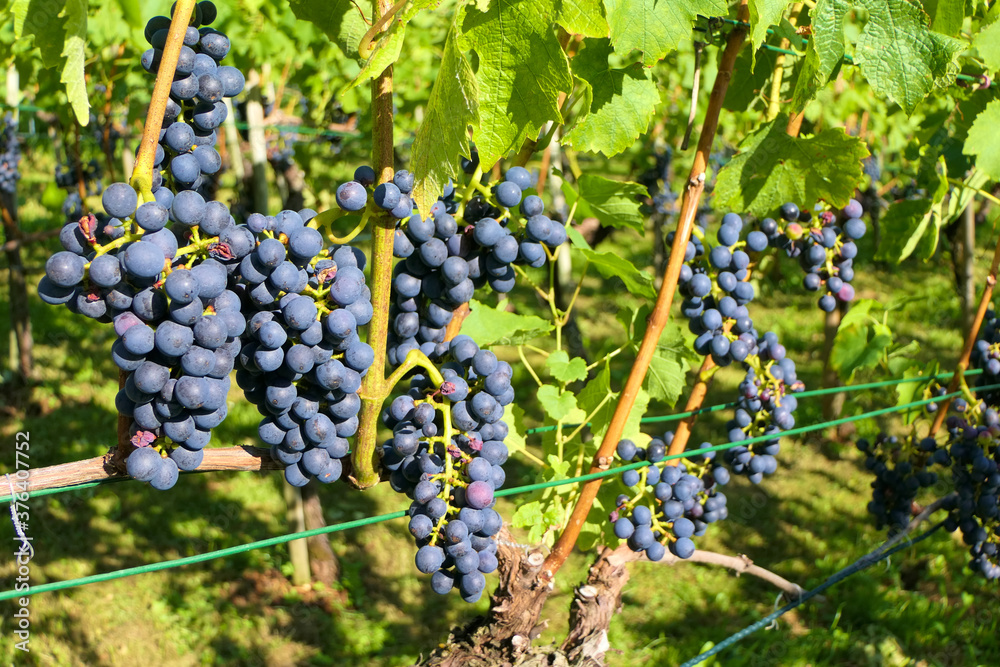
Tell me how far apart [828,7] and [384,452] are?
3.40 ft

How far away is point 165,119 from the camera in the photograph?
1.09m

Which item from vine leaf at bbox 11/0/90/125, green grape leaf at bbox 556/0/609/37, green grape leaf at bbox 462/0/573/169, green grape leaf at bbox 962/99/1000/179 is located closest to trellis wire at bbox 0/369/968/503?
vine leaf at bbox 11/0/90/125

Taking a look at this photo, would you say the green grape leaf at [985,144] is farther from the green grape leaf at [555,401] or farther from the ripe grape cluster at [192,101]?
the ripe grape cluster at [192,101]

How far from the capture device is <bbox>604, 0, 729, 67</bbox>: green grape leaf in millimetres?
1184

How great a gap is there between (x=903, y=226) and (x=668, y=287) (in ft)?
4.49

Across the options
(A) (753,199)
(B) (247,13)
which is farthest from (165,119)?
(B) (247,13)

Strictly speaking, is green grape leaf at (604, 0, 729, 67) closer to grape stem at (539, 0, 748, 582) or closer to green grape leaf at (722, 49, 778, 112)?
grape stem at (539, 0, 748, 582)

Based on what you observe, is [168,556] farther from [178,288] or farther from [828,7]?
[828,7]

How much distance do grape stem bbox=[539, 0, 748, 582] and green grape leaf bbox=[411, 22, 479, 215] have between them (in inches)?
25.8

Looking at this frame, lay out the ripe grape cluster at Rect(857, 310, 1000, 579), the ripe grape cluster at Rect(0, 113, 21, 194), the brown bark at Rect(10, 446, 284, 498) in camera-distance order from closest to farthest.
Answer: the brown bark at Rect(10, 446, 284, 498) < the ripe grape cluster at Rect(857, 310, 1000, 579) < the ripe grape cluster at Rect(0, 113, 21, 194)

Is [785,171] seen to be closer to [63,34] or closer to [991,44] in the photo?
[991,44]

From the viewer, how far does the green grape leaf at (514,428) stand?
1726mm

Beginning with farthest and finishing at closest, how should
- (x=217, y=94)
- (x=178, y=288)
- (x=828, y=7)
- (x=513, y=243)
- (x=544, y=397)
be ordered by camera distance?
(x=544, y=397) → (x=513, y=243) → (x=828, y=7) → (x=217, y=94) → (x=178, y=288)

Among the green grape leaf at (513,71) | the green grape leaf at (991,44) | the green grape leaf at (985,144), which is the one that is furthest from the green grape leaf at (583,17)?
the green grape leaf at (985,144)
